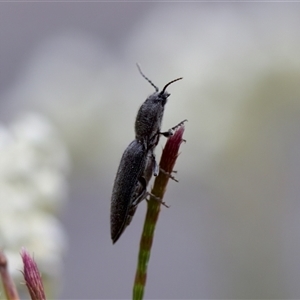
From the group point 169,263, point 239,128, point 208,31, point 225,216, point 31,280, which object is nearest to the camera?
point 31,280

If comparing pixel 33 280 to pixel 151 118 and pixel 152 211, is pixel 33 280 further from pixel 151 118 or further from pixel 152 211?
pixel 151 118

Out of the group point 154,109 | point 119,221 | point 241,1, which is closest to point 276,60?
point 241,1

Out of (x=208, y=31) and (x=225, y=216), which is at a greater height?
(x=208, y=31)

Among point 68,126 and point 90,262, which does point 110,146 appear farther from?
point 90,262

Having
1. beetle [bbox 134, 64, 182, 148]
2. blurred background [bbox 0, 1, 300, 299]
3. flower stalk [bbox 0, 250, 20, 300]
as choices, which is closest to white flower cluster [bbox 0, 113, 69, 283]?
blurred background [bbox 0, 1, 300, 299]

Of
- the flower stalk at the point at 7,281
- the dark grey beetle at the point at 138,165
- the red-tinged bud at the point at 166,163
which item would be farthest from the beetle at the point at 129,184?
the flower stalk at the point at 7,281

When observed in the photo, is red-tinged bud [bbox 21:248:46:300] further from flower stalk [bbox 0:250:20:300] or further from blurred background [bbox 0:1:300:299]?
blurred background [bbox 0:1:300:299]

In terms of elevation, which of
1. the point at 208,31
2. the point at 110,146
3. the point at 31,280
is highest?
the point at 208,31

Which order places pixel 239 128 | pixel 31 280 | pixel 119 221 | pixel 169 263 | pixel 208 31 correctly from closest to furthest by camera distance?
pixel 31 280, pixel 119 221, pixel 239 128, pixel 208 31, pixel 169 263

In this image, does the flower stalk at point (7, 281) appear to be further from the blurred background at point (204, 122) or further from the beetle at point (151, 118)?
the beetle at point (151, 118)
